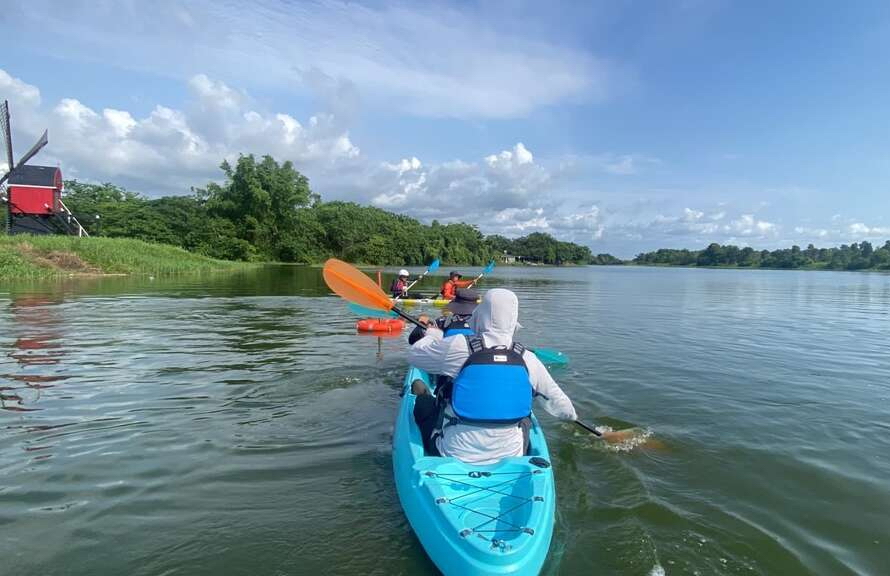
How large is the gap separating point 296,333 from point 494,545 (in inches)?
411

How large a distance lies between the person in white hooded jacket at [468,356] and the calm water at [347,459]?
78 centimetres

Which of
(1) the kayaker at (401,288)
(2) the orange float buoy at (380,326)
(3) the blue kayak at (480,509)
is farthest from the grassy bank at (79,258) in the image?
(3) the blue kayak at (480,509)

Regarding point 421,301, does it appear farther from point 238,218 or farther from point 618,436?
point 238,218

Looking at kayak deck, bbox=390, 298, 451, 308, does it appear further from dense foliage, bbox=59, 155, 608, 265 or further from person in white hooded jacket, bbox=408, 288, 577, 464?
dense foliage, bbox=59, 155, 608, 265

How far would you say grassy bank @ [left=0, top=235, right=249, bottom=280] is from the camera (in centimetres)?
2436

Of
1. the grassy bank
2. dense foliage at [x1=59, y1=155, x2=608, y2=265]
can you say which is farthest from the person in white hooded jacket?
dense foliage at [x1=59, y1=155, x2=608, y2=265]

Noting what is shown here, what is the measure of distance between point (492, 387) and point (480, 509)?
826 millimetres

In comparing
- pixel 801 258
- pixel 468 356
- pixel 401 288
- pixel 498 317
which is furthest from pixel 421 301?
pixel 801 258

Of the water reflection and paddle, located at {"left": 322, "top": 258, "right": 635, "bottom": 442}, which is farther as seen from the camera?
paddle, located at {"left": 322, "top": 258, "right": 635, "bottom": 442}

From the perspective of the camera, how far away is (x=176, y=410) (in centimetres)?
672

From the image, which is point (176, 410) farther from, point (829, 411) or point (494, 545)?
point (829, 411)

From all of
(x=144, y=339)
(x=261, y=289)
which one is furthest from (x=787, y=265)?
(x=144, y=339)

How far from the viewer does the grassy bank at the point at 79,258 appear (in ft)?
79.9

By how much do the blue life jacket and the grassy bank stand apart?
1074 inches
